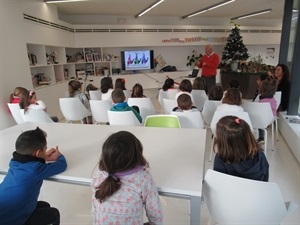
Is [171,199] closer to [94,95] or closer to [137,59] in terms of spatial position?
[94,95]

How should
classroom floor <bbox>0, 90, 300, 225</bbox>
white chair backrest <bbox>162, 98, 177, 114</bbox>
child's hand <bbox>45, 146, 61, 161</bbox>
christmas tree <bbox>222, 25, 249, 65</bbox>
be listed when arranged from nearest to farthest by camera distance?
child's hand <bbox>45, 146, 61, 161</bbox> < classroom floor <bbox>0, 90, 300, 225</bbox> < white chair backrest <bbox>162, 98, 177, 114</bbox> < christmas tree <bbox>222, 25, 249, 65</bbox>

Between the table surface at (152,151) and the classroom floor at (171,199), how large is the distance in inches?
20.6

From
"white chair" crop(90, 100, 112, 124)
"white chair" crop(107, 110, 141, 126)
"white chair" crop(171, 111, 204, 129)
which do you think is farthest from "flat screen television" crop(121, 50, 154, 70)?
"white chair" crop(171, 111, 204, 129)

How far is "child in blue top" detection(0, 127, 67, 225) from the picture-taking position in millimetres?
1161

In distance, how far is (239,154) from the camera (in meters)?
1.25

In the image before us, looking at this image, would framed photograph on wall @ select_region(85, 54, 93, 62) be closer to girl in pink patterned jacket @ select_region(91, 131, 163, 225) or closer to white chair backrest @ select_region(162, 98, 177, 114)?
white chair backrest @ select_region(162, 98, 177, 114)

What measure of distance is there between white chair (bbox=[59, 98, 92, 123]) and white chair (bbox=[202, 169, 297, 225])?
2.67 meters

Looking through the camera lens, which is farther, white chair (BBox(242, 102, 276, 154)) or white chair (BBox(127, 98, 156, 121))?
white chair (BBox(127, 98, 156, 121))

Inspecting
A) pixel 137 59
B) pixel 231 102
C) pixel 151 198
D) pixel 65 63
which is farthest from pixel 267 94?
pixel 137 59

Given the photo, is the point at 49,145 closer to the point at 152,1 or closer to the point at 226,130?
the point at 226,130

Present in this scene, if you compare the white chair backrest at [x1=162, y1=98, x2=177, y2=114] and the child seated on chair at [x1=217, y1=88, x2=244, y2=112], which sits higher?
the child seated on chair at [x1=217, y1=88, x2=244, y2=112]

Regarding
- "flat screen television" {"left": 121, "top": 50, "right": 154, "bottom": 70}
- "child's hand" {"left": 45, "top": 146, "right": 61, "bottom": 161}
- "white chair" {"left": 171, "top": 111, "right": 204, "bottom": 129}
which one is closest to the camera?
"child's hand" {"left": 45, "top": 146, "right": 61, "bottom": 161}

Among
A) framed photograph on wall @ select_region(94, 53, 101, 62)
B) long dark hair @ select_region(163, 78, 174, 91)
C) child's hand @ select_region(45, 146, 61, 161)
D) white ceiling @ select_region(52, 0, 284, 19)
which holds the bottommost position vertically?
child's hand @ select_region(45, 146, 61, 161)

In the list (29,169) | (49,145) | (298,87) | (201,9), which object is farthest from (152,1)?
(29,169)
